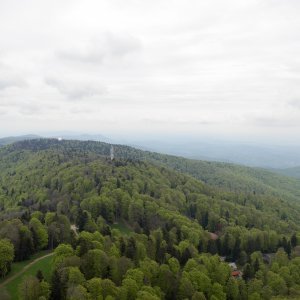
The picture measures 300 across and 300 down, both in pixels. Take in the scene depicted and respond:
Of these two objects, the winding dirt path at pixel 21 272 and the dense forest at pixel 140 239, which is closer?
the dense forest at pixel 140 239

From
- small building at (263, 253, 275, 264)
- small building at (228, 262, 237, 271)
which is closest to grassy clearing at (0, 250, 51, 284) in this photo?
small building at (228, 262, 237, 271)

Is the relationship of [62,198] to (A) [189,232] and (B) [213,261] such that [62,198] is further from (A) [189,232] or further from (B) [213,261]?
(B) [213,261]

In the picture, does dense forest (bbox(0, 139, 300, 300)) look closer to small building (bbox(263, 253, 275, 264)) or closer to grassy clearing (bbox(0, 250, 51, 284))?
small building (bbox(263, 253, 275, 264))

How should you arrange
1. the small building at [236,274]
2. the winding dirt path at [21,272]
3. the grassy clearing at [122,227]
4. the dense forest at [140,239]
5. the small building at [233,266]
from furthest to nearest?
1. the grassy clearing at [122,227]
2. the small building at [233,266]
3. the small building at [236,274]
4. the winding dirt path at [21,272]
5. the dense forest at [140,239]

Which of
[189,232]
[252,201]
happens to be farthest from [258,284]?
[252,201]

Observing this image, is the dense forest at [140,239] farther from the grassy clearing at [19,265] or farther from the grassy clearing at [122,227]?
the grassy clearing at [19,265]

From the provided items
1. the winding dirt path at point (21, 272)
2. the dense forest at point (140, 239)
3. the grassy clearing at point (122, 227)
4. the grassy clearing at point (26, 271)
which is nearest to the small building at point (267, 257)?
the dense forest at point (140, 239)

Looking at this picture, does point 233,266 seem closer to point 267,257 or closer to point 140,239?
point 267,257
